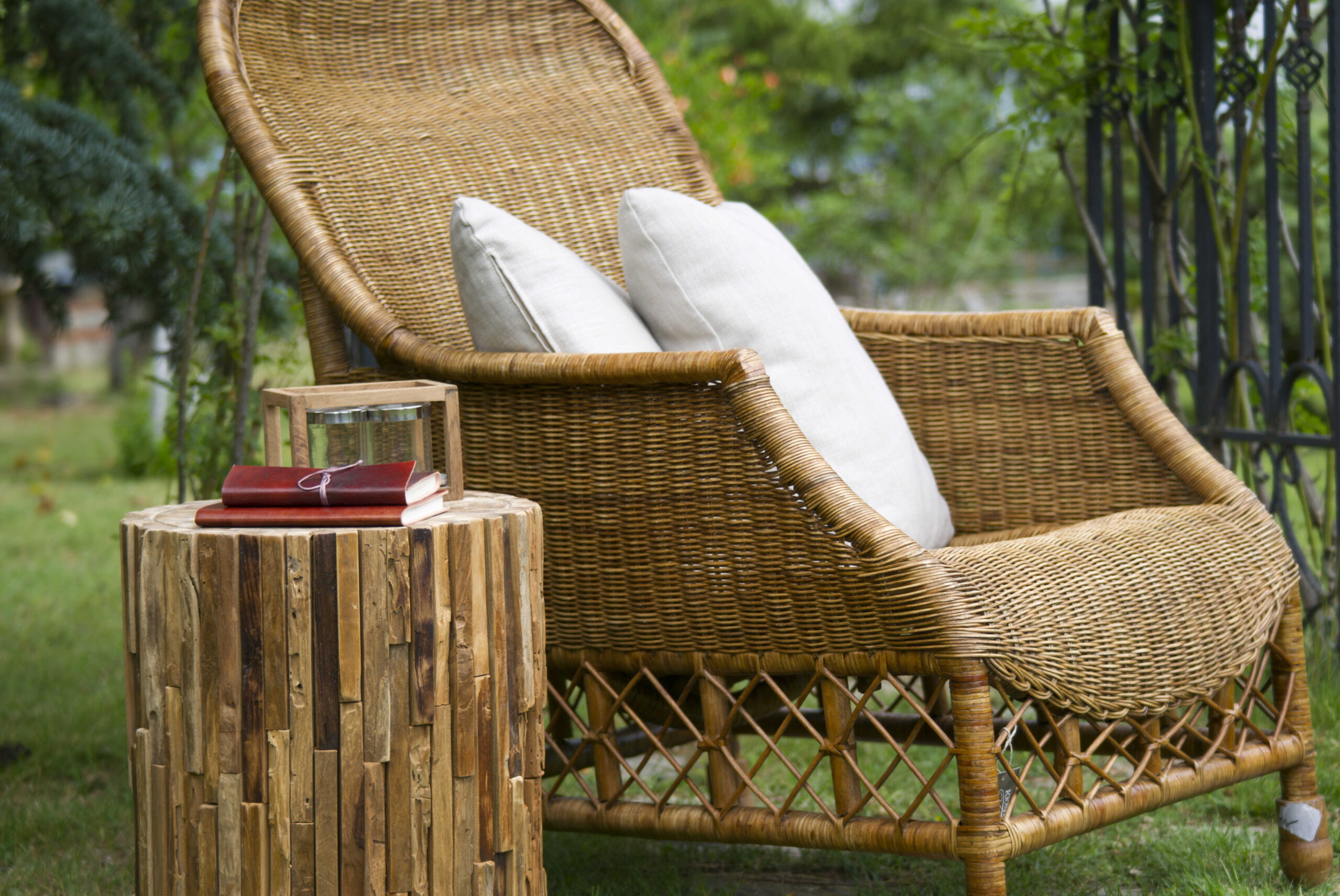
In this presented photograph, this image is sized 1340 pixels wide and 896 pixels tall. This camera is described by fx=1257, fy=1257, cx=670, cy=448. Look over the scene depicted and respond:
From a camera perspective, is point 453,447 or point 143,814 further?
point 453,447

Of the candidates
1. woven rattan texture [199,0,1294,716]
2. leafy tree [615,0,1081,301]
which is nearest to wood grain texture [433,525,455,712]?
woven rattan texture [199,0,1294,716]

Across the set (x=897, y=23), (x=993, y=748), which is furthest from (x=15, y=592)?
(x=897, y=23)

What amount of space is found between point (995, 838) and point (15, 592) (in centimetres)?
306

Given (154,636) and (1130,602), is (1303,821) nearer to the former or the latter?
(1130,602)

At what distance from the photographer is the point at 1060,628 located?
4.16 ft

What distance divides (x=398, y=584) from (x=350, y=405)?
0.91ft

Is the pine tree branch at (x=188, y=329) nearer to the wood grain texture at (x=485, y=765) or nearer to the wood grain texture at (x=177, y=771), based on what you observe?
the wood grain texture at (x=177, y=771)

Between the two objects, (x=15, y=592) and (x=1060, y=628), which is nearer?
(x=1060, y=628)

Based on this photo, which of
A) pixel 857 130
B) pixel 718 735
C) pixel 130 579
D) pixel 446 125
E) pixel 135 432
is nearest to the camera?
pixel 130 579

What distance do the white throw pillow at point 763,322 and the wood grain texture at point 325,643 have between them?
24.7 inches

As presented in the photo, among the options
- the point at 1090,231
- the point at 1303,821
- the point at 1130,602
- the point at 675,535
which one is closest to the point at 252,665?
the point at 675,535

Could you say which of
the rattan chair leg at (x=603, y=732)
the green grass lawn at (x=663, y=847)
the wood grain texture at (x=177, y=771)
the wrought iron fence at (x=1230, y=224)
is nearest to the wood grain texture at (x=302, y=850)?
the wood grain texture at (x=177, y=771)

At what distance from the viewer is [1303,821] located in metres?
1.54

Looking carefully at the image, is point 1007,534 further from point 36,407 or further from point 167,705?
point 36,407
